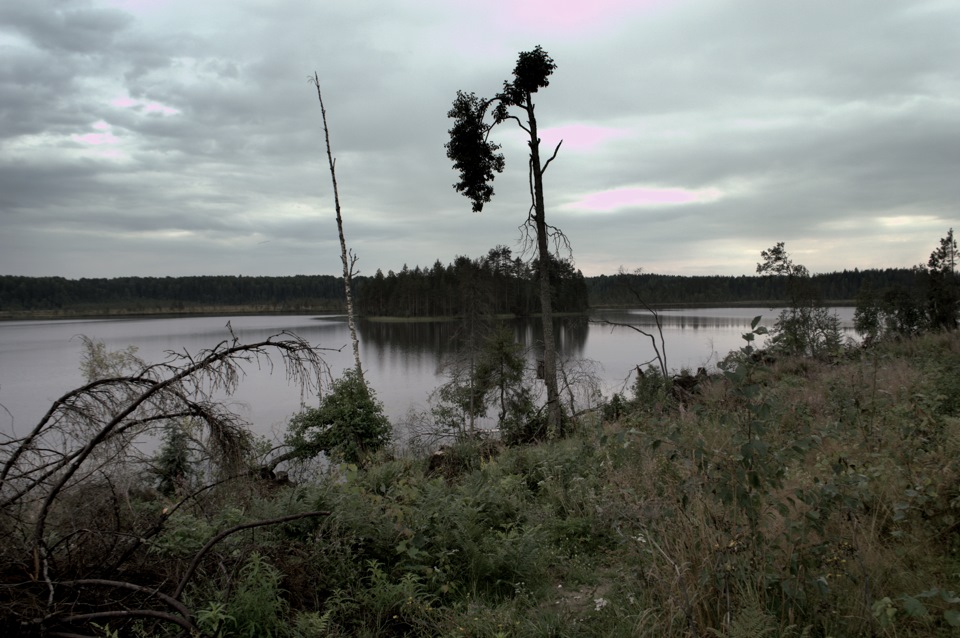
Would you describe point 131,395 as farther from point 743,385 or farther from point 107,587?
point 743,385

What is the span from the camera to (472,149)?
1147 centimetres

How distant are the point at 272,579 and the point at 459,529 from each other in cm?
156

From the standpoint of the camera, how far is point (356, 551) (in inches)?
163

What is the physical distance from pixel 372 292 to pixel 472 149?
281ft

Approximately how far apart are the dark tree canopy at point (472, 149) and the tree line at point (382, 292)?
48645mm

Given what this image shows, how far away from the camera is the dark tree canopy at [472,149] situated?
11.4 meters

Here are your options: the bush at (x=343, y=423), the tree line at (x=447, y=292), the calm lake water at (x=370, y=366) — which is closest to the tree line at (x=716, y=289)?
the tree line at (x=447, y=292)

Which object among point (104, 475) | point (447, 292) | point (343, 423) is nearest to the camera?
point (104, 475)

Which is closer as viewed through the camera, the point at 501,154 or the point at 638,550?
the point at 638,550

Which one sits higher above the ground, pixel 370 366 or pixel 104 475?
pixel 104 475

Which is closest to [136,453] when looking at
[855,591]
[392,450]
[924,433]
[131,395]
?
[131,395]

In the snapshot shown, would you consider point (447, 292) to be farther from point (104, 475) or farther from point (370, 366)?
point (104, 475)

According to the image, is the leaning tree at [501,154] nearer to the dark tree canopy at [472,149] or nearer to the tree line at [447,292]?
the dark tree canopy at [472,149]

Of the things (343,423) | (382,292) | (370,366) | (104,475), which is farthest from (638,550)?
(382,292)
